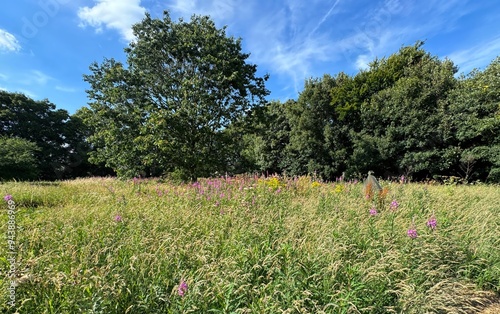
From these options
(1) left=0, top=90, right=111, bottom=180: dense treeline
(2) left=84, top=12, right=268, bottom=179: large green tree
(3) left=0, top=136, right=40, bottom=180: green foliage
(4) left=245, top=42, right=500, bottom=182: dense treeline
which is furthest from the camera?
(1) left=0, top=90, right=111, bottom=180: dense treeline

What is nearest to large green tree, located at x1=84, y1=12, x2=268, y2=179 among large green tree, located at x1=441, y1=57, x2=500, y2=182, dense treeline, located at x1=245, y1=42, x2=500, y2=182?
dense treeline, located at x1=245, y1=42, x2=500, y2=182

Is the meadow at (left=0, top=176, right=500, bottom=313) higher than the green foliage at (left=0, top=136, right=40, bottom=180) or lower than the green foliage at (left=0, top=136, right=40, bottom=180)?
lower

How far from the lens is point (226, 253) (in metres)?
2.40

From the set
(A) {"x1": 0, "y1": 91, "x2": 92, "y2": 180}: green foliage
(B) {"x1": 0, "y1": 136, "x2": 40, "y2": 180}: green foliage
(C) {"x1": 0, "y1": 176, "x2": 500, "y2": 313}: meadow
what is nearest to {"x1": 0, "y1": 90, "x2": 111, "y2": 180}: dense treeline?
(A) {"x1": 0, "y1": 91, "x2": 92, "y2": 180}: green foliage

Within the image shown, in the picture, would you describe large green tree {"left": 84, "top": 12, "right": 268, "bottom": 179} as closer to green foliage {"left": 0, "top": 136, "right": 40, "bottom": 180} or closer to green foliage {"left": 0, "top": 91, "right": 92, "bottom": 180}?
green foliage {"left": 0, "top": 136, "right": 40, "bottom": 180}

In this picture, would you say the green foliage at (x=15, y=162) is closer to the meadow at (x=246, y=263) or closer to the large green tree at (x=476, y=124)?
the meadow at (x=246, y=263)

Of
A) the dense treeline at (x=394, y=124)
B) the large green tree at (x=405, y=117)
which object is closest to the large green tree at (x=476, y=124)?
the dense treeline at (x=394, y=124)

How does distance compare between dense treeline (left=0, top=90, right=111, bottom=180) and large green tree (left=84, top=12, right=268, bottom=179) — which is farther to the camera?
dense treeline (left=0, top=90, right=111, bottom=180)

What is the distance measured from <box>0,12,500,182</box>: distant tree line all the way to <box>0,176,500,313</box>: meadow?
4419 mm

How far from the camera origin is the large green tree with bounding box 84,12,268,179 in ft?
34.8

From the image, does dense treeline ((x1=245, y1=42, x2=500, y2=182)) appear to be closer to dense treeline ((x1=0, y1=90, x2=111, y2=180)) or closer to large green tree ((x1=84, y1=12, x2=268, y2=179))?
large green tree ((x1=84, y1=12, x2=268, y2=179))

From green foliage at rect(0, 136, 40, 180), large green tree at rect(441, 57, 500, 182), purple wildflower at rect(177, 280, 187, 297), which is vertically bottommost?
purple wildflower at rect(177, 280, 187, 297)

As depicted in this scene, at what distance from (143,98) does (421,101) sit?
16.1 m

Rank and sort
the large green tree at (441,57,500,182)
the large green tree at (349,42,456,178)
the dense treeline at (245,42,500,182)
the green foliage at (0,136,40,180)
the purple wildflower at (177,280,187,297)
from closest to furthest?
the purple wildflower at (177,280,187,297) → the large green tree at (441,57,500,182) → the dense treeline at (245,42,500,182) → the green foliage at (0,136,40,180) → the large green tree at (349,42,456,178)
